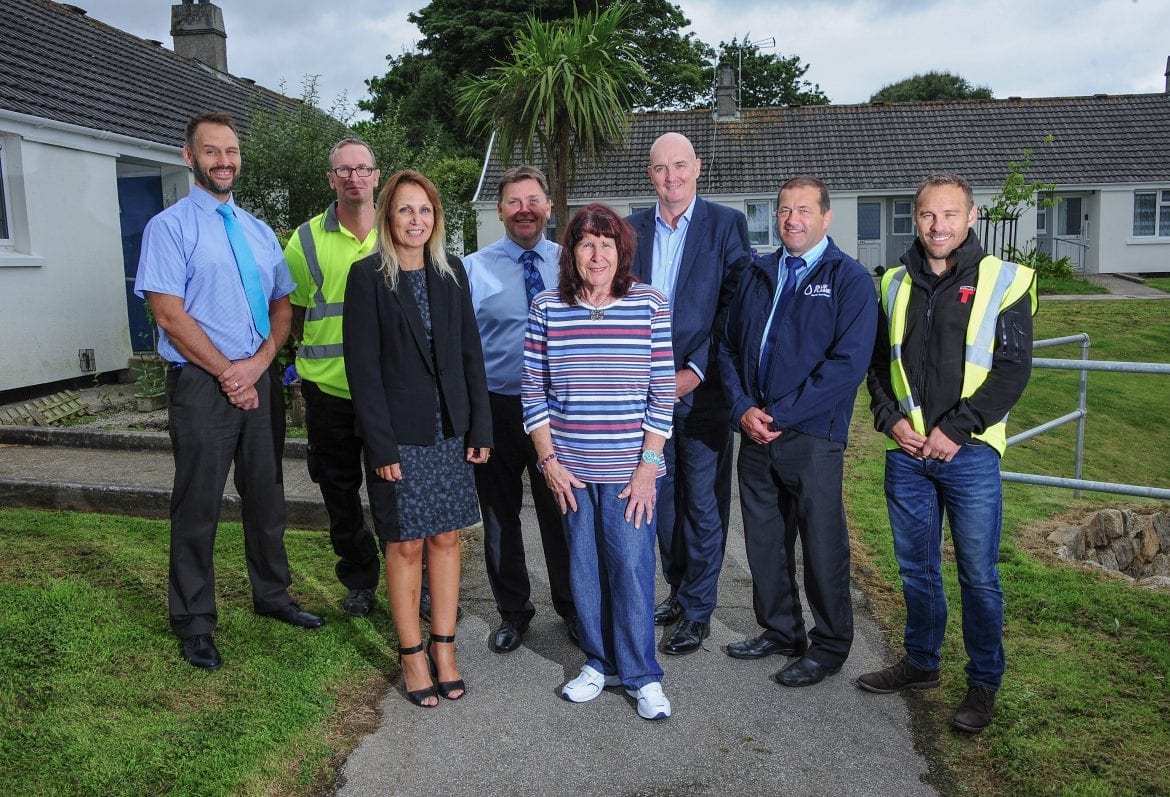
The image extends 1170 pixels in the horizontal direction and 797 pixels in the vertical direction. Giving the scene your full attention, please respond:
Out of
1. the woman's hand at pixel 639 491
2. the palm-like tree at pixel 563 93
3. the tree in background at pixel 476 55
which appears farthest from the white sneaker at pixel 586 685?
the tree in background at pixel 476 55

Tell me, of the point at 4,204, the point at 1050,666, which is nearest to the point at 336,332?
the point at 1050,666

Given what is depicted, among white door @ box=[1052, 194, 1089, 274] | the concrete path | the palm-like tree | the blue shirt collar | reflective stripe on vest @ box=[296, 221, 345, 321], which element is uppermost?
the palm-like tree

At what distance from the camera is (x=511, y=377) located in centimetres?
444

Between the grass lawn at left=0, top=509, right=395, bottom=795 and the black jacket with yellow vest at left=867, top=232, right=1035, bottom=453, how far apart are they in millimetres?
2557

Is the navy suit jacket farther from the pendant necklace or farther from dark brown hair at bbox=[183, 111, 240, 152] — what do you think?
dark brown hair at bbox=[183, 111, 240, 152]

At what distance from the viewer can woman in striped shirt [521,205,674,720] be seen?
149 inches

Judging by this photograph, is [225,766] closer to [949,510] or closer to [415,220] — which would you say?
[415,220]

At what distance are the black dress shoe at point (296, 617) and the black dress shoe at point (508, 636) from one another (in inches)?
34.5

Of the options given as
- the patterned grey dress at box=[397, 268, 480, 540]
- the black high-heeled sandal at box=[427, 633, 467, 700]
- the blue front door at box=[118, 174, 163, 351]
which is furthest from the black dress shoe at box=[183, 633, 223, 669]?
the blue front door at box=[118, 174, 163, 351]

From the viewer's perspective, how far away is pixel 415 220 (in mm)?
3836

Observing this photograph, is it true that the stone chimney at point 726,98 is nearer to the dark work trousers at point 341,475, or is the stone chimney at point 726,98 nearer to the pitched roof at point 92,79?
the pitched roof at point 92,79

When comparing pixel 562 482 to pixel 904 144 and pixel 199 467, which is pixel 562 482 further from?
pixel 904 144

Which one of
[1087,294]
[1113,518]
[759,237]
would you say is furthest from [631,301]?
[759,237]

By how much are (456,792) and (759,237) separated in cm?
2397
